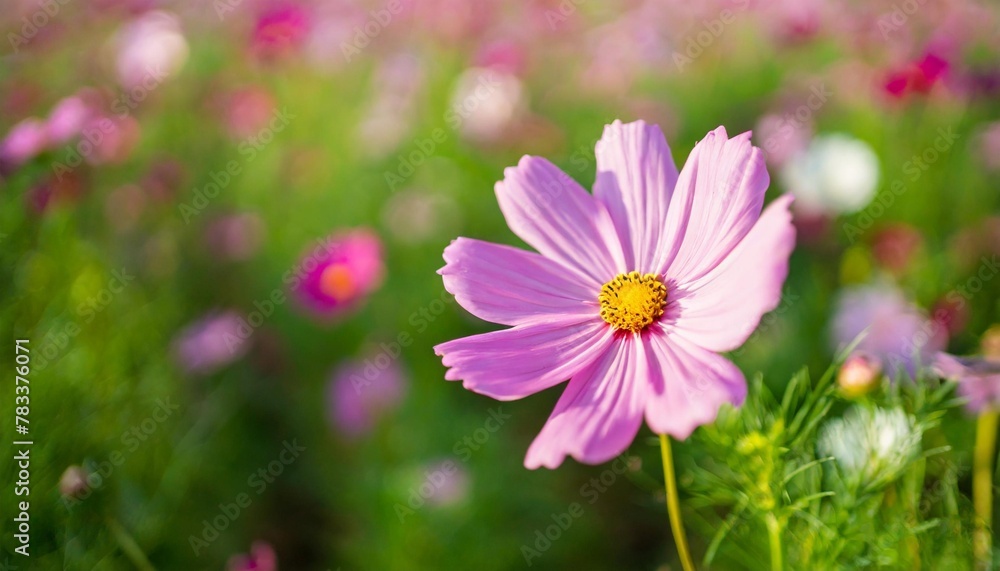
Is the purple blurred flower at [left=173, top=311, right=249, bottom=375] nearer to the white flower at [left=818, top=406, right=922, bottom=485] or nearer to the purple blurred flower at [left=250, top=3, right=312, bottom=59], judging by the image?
the purple blurred flower at [left=250, top=3, right=312, bottom=59]

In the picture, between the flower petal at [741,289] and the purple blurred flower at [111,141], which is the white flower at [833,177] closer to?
the flower petal at [741,289]

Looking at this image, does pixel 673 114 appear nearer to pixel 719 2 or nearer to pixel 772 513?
pixel 719 2

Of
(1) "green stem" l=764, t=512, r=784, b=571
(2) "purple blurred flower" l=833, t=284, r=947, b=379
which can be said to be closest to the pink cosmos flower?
(1) "green stem" l=764, t=512, r=784, b=571

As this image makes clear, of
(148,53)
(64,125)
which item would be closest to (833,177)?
(64,125)

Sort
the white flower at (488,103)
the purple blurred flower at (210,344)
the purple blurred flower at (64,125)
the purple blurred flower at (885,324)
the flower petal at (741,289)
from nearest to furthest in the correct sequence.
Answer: the flower petal at (741,289)
the purple blurred flower at (885,324)
the purple blurred flower at (64,125)
the purple blurred flower at (210,344)
the white flower at (488,103)

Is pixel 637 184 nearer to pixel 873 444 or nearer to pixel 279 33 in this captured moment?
pixel 873 444

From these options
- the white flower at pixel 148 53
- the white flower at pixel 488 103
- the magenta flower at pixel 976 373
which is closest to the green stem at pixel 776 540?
the magenta flower at pixel 976 373
